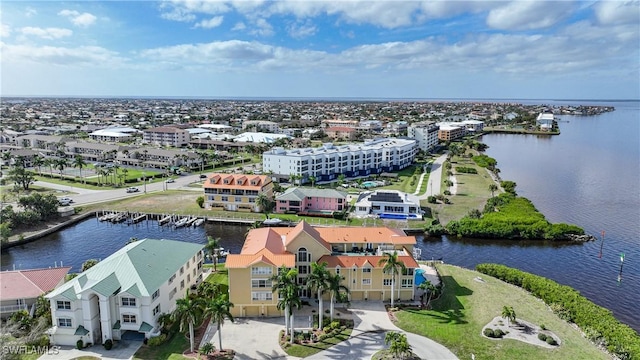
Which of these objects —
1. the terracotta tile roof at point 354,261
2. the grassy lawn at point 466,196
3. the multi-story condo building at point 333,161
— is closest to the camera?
the terracotta tile roof at point 354,261

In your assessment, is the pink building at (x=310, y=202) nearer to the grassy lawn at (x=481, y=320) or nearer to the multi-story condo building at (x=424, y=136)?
the grassy lawn at (x=481, y=320)

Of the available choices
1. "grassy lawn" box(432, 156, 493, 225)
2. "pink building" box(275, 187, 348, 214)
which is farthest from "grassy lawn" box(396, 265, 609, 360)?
"pink building" box(275, 187, 348, 214)

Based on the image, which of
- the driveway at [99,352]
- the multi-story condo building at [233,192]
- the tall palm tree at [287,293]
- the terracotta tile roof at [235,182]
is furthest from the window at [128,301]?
the terracotta tile roof at [235,182]

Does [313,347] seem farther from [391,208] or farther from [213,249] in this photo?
[391,208]

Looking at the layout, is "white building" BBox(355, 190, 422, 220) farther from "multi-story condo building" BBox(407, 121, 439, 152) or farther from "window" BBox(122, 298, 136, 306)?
"multi-story condo building" BBox(407, 121, 439, 152)

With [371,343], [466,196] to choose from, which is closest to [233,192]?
[466,196]

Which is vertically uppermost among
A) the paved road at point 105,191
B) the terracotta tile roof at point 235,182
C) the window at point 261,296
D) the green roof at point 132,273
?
the terracotta tile roof at point 235,182
